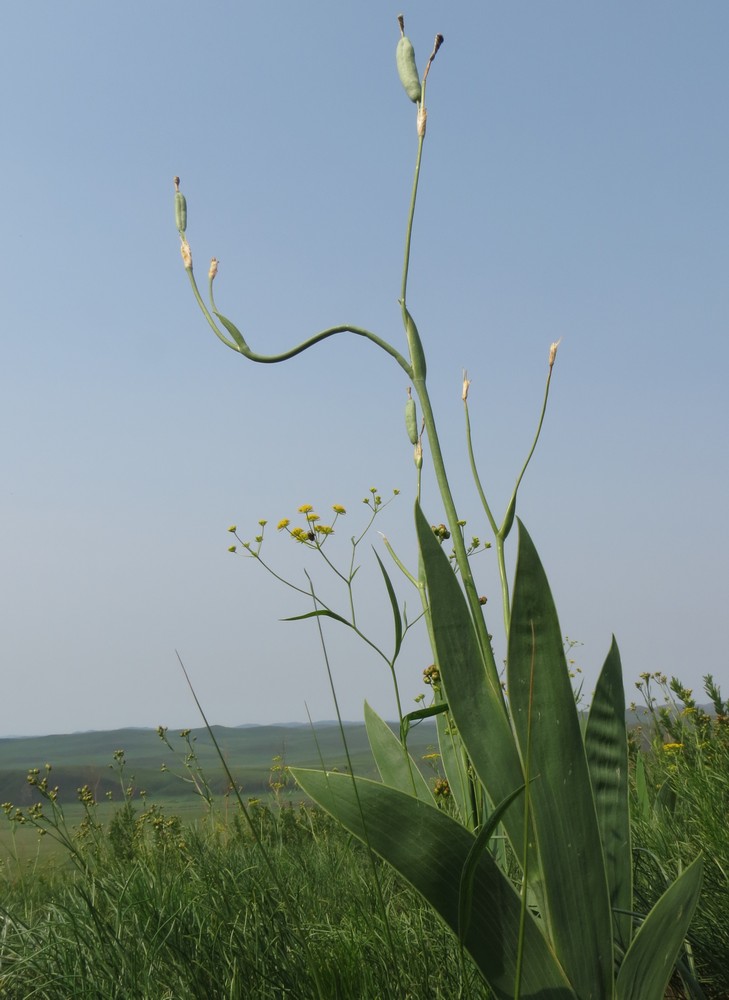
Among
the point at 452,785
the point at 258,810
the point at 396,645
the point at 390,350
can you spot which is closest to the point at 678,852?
the point at 452,785

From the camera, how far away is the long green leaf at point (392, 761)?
6.04ft

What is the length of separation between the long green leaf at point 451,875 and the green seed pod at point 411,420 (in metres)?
0.81

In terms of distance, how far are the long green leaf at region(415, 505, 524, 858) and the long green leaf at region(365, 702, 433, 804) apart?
0.41 meters

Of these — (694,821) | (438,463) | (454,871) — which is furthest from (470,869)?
(694,821)

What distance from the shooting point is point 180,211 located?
1932mm

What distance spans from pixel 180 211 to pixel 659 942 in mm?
1759

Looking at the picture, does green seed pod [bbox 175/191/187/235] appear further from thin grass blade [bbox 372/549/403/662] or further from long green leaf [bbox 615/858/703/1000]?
long green leaf [bbox 615/858/703/1000]

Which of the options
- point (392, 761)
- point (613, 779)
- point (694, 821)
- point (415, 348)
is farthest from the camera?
point (694, 821)

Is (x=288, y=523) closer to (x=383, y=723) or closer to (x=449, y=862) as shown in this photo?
(x=383, y=723)

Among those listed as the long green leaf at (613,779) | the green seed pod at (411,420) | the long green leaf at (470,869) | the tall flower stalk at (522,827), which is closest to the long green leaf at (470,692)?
the tall flower stalk at (522,827)

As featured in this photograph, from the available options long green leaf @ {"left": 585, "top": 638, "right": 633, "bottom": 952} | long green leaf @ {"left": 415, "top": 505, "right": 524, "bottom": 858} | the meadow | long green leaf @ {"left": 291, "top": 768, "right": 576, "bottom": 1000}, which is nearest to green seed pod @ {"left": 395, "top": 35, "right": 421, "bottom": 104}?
the meadow

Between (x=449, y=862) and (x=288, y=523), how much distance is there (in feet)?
3.51

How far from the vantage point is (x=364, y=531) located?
2.28 metres

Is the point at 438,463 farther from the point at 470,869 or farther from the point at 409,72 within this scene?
the point at 409,72
